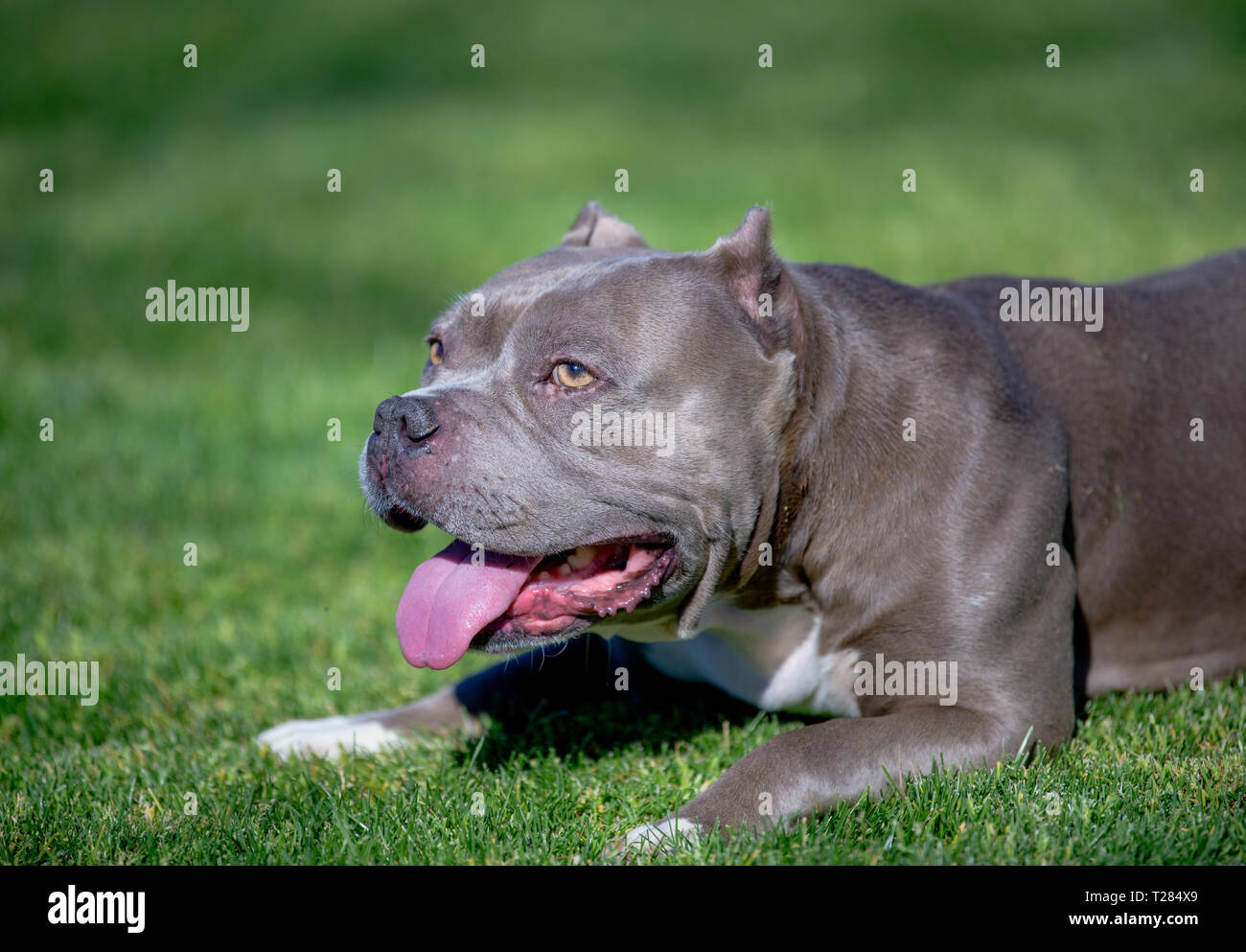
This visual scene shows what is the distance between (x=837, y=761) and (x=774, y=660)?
619 millimetres

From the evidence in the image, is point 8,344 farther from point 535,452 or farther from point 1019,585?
point 1019,585

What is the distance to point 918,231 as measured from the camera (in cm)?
1198

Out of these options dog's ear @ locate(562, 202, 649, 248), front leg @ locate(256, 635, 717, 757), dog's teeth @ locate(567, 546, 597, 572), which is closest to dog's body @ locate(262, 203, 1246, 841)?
dog's teeth @ locate(567, 546, 597, 572)

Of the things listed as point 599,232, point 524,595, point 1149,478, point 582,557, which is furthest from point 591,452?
point 1149,478

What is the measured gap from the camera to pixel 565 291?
390cm

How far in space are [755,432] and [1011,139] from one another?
39.6 feet

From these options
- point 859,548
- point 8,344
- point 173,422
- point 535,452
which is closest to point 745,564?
point 859,548

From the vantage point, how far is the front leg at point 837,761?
3.54 metres

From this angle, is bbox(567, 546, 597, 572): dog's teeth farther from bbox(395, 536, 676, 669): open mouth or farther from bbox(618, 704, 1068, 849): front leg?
bbox(618, 704, 1068, 849): front leg

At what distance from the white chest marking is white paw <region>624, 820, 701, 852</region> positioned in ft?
Result: 2.59

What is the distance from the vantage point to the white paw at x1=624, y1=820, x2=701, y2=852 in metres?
3.38

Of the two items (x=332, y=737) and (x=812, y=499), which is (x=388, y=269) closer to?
(x=332, y=737)

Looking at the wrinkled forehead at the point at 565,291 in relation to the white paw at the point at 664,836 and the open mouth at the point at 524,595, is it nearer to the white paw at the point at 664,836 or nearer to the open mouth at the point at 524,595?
the open mouth at the point at 524,595
